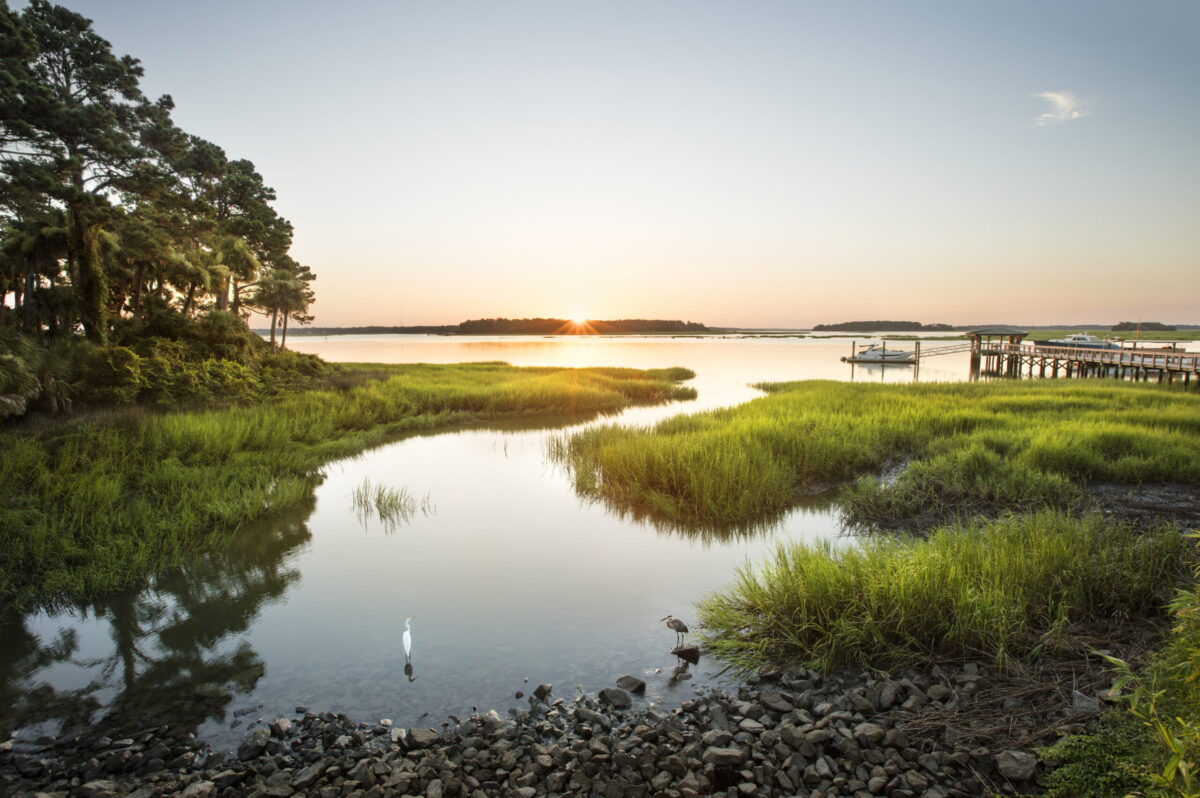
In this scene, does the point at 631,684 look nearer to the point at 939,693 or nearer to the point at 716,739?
the point at 716,739

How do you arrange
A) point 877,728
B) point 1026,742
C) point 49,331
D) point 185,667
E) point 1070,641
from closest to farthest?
point 1026,742 < point 877,728 < point 1070,641 < point 185,667 < point 49,331

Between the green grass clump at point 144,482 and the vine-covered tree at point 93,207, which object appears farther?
the vine-covered tree at point 93,207

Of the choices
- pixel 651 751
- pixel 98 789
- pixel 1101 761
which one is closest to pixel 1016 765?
pixel 1101 761

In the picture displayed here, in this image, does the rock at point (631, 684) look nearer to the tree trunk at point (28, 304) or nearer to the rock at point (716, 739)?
the rock at point (716, 739)

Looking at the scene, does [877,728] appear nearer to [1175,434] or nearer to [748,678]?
[748,678]

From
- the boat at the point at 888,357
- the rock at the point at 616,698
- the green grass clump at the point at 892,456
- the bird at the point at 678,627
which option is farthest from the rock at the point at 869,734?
the boat at the point at 888,357

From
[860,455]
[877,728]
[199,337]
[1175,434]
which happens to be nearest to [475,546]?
[877,728]

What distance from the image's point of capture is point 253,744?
4.27m

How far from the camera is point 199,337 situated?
20.9 metres

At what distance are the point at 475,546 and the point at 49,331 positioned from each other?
17.4 meters

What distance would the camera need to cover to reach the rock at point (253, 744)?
4188 mm

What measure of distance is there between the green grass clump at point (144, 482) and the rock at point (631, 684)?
6.36m

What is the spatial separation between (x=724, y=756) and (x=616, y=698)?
50.0 inches

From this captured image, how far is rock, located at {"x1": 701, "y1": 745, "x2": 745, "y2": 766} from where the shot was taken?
3.80 meters
